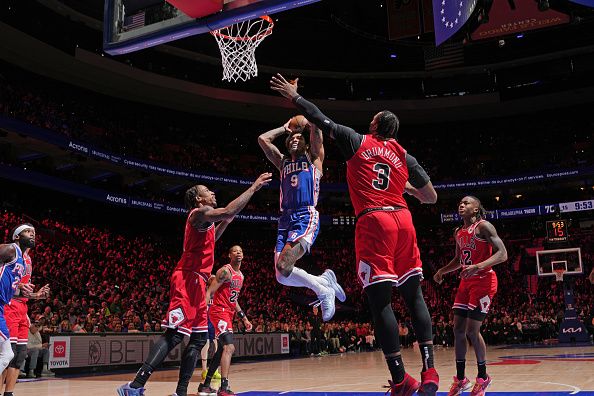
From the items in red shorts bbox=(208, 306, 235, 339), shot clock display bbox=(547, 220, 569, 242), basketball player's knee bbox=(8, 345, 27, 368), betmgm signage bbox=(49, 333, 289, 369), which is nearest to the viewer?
basketball player's knee bbox=(8, 345, 27, 368)

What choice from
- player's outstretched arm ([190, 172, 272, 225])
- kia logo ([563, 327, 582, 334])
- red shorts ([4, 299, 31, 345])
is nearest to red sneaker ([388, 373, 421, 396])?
player's outstretched arm ([190, 172, 272, 225])

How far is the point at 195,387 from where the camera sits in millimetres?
10266

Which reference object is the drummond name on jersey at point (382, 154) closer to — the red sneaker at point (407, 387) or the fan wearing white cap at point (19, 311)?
the red sneaker at point (407, 387)

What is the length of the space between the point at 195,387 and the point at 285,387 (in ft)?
5.33

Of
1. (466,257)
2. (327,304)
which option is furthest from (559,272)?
(327,304)

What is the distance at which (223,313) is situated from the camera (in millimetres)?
9742

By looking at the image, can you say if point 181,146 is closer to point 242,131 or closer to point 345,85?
point 242,131

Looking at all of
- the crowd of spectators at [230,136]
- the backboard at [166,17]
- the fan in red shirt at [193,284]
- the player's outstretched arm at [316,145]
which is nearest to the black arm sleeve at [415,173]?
the player's outstretched arm at [316,145]

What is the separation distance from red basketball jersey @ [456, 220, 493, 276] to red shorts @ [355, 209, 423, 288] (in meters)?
2.89

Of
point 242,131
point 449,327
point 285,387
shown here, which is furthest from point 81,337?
point 242,131

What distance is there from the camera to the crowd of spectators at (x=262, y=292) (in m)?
20.0

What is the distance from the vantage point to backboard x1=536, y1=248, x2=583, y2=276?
26.7 m

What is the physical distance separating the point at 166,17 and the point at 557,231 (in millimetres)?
23129

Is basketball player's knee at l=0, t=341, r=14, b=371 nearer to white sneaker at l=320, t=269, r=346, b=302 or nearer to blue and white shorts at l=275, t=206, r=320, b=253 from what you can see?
blue and white shorts at l=275, t=206, r=320, b=253
